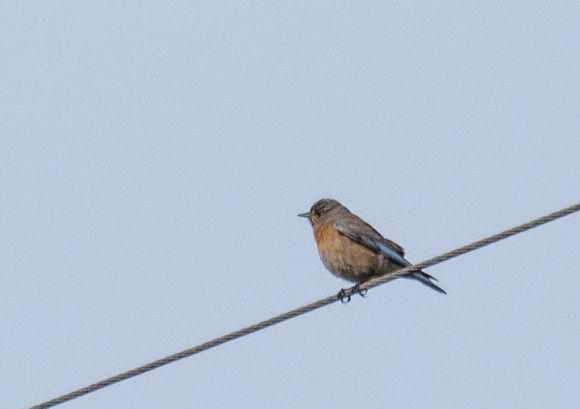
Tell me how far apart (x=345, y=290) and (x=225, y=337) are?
3141 millimetres

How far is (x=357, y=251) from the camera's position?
37.4 feet

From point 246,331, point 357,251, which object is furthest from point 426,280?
point 246,331

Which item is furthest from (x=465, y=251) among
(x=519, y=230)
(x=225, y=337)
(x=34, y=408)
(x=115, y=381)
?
(x=34, y=408)

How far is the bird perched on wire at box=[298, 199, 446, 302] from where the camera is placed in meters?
11.3

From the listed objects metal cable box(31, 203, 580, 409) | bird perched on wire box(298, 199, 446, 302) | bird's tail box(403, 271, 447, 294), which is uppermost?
bird perched on wire box(298, 199, 446, 302)

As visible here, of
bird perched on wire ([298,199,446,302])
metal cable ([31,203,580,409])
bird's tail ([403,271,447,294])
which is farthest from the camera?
bird perched on wire ([298,199,446,302])

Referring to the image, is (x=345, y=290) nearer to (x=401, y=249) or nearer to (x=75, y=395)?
(x=401, y=249)

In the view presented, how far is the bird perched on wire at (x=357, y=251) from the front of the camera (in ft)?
37.2

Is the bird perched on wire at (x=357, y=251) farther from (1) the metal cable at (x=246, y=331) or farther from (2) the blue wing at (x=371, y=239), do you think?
(1) the metal cable at (x=246, y=331)

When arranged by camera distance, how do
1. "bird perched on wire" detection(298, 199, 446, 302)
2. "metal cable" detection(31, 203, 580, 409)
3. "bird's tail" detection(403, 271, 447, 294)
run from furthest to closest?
"bird perched on wire" detection(298, 199, 446, 302), "bird's tail" detection(403, 271, 447, 294), "metal cable" detection(31, 203, 580, 409)

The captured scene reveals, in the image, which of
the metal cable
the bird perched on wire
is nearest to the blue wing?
the bird perched on wire

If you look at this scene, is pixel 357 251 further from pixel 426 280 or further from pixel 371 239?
pixel 426 280

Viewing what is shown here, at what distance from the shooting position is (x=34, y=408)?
7555 millimetres

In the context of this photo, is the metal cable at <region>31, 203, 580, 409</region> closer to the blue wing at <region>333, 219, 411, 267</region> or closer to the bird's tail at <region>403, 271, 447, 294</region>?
the bird's tail at <region>403, 271, 447, 294</region>
